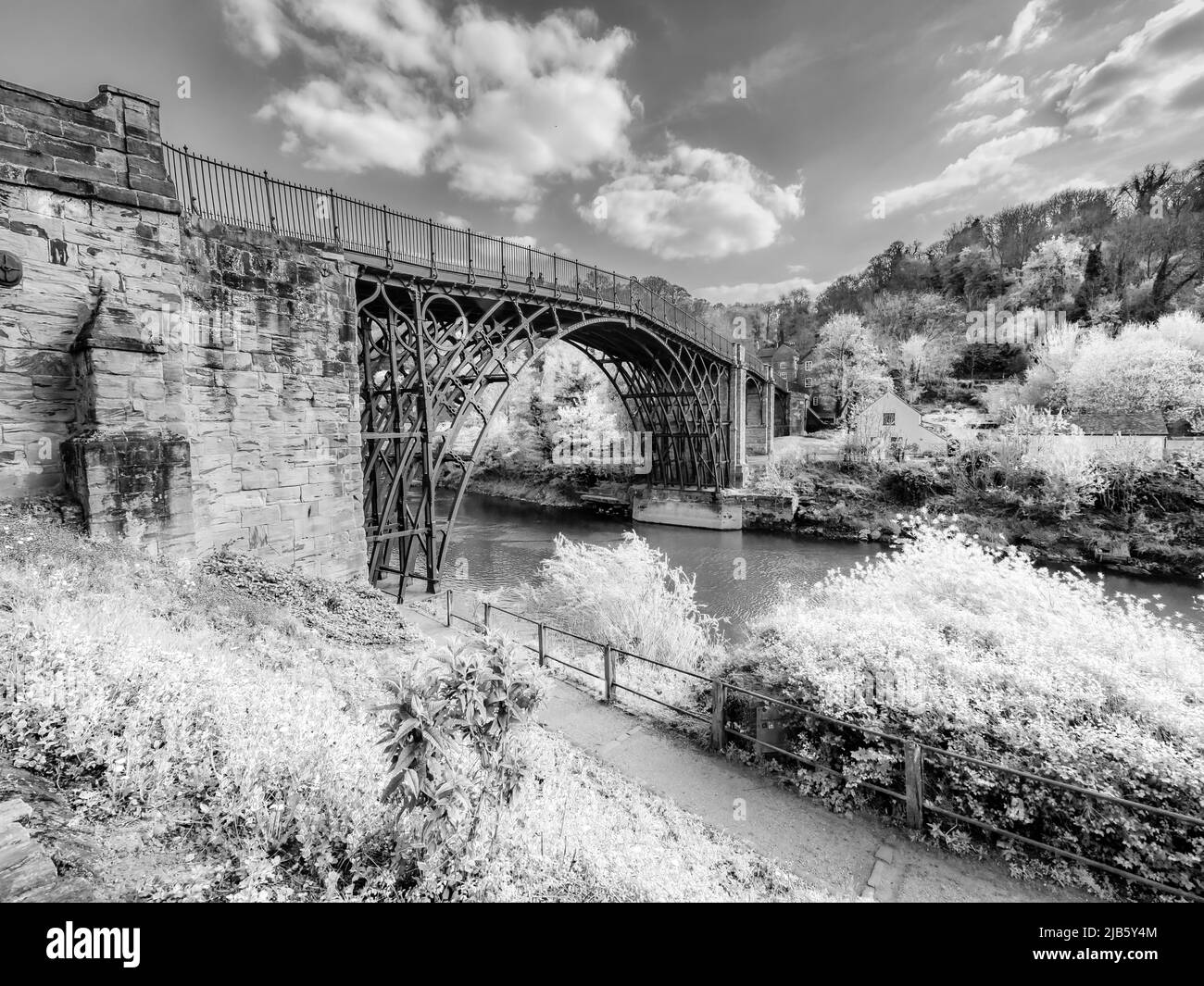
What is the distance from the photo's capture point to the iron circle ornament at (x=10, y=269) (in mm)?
5887

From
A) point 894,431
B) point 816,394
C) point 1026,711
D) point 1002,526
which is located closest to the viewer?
point 1026,711

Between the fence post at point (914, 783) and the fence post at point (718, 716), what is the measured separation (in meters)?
1.72

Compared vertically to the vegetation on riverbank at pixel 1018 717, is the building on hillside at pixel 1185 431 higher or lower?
higher

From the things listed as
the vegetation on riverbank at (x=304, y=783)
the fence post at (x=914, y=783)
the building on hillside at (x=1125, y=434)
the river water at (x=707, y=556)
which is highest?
the building on hillside at (x=1125, y=434)

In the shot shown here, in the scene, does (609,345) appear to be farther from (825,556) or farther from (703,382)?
(825,556)

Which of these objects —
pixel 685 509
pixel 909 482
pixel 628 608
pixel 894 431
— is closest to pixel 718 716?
pixel 628 608

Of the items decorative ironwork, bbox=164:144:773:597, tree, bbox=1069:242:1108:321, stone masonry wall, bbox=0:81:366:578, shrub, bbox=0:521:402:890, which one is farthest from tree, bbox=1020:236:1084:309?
shrub, bbox=0:521:402:890

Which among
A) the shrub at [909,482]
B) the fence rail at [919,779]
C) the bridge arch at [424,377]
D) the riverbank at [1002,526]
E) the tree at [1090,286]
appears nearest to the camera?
the fence rail at [919,779]

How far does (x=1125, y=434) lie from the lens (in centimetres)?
2172

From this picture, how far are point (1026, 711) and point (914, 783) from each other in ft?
4.00

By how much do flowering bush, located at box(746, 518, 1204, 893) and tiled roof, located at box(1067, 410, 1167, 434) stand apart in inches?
906

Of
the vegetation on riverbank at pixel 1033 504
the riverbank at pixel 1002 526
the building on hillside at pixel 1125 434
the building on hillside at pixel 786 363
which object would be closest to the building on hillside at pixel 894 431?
the vegetation on riverbank at pixel 1033 504

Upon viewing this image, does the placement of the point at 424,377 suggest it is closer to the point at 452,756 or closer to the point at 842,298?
the point at 452,756

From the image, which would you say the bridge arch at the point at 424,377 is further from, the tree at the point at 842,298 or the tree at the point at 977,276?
the tree at the point at 842,298
